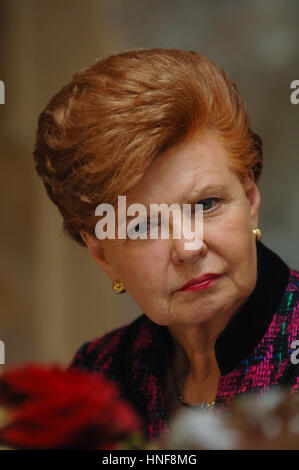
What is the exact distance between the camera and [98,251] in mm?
995

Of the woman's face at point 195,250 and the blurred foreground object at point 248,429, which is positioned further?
the woman's face at point 195,250

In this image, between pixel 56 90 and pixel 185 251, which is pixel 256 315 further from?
pixel 56 90

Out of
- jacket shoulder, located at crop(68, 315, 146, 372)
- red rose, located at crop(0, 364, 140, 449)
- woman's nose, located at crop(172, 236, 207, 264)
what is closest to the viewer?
red rose, located at crop(0, 364, 140, 449)

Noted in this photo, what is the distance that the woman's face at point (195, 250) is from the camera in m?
0.84

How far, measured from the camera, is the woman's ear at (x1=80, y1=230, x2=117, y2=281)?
38.5 inches

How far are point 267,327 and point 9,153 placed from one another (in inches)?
34.5

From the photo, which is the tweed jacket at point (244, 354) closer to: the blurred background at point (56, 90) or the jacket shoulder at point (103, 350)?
the jacket shoulder at point (103, 350)

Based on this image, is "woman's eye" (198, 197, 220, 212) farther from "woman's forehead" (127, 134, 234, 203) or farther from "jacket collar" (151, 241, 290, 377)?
"jacket collar" (151, 241, 290, 377)

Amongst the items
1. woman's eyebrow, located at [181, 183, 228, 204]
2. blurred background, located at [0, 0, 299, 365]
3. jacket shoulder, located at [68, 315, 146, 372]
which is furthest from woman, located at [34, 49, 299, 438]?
blurred background, located at [0, 0, 299, 365]

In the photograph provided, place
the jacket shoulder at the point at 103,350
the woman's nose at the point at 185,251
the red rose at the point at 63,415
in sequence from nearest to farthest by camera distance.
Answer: the red rose at the point at 63,415 → the woman's nose at the point at 185,251 → the jacket shoulder at the point at 103,350

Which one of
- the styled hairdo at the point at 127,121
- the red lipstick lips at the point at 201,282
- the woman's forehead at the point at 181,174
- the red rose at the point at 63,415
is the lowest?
the red rose at the point at 63,415

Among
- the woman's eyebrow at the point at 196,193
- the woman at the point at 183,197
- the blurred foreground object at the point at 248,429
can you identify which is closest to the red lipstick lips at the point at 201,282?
the woman at the point at 183,197

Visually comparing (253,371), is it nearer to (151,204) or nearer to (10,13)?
(151,204)

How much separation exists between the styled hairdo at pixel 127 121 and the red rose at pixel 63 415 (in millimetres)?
348
